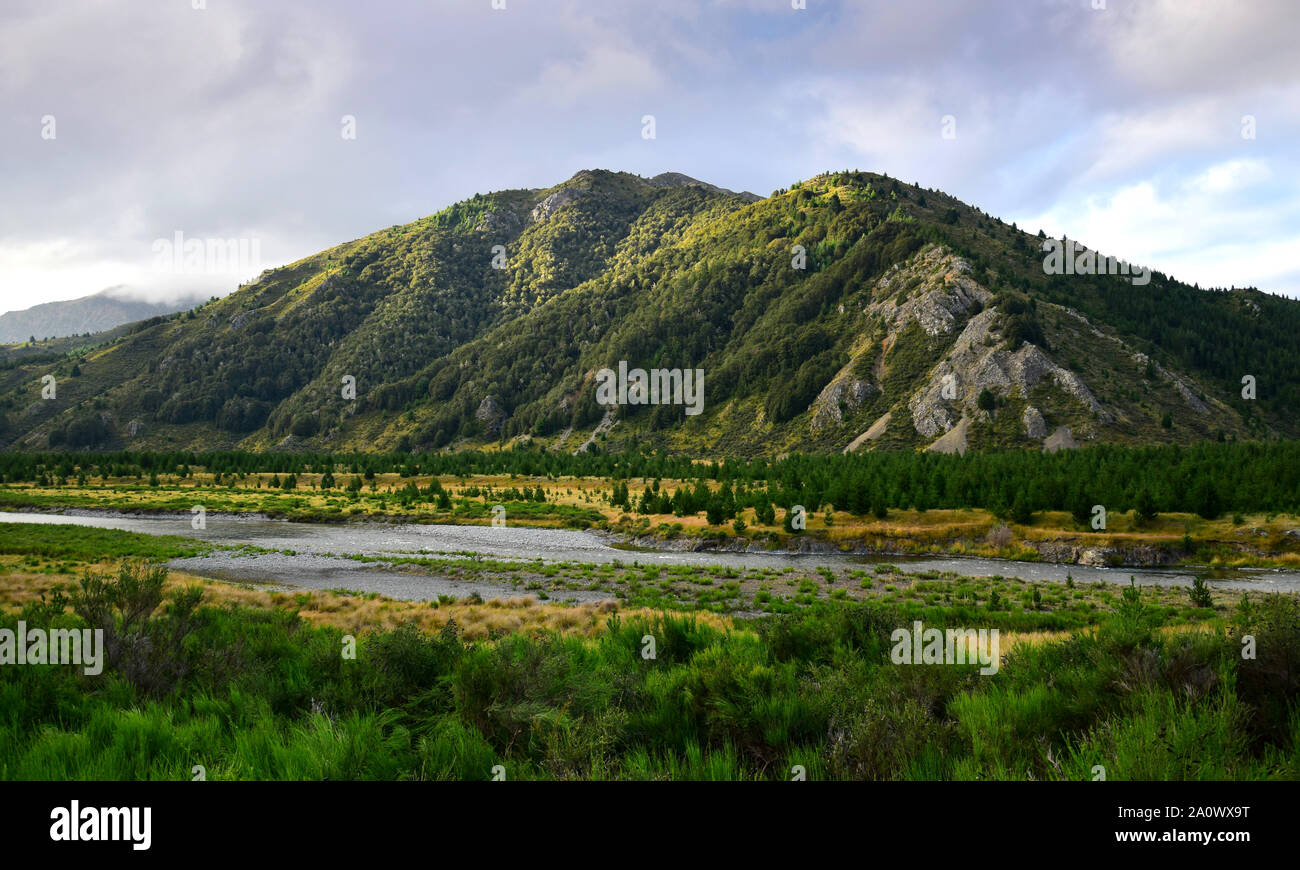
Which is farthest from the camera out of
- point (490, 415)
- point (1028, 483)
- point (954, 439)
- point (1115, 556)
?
point (490, 415)

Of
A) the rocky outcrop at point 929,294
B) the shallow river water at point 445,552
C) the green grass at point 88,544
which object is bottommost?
the shallow river water at point 445,552

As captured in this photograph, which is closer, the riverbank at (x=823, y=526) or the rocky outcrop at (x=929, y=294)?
the riverbank at (x=823, y=526)

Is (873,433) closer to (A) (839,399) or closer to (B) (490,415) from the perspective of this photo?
(A) (839,399)

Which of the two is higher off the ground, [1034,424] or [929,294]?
[929,294]

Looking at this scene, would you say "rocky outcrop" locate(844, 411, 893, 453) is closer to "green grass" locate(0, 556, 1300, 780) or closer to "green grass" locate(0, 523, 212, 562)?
"green grass" locate(0, 523, 212, 562)

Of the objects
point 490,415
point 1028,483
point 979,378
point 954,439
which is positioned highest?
point 979,378

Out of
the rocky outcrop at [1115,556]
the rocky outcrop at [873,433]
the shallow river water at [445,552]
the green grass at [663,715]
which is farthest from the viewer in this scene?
the rocky outcrop at [873,433]

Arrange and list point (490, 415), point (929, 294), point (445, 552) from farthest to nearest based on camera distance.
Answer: point (490, 415) → point (929, 294) → point (445, 552)

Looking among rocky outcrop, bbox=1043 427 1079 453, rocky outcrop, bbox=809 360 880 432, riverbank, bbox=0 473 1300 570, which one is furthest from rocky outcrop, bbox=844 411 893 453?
riverbank, bbox=0 473 1300 570

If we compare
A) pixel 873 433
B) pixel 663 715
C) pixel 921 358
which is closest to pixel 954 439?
pixel 873 433

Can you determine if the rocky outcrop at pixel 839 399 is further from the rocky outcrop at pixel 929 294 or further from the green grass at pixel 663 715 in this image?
the green grass at pixel 663 715

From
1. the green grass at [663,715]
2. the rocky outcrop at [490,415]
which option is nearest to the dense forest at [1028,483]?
the green grass at [663,715]
